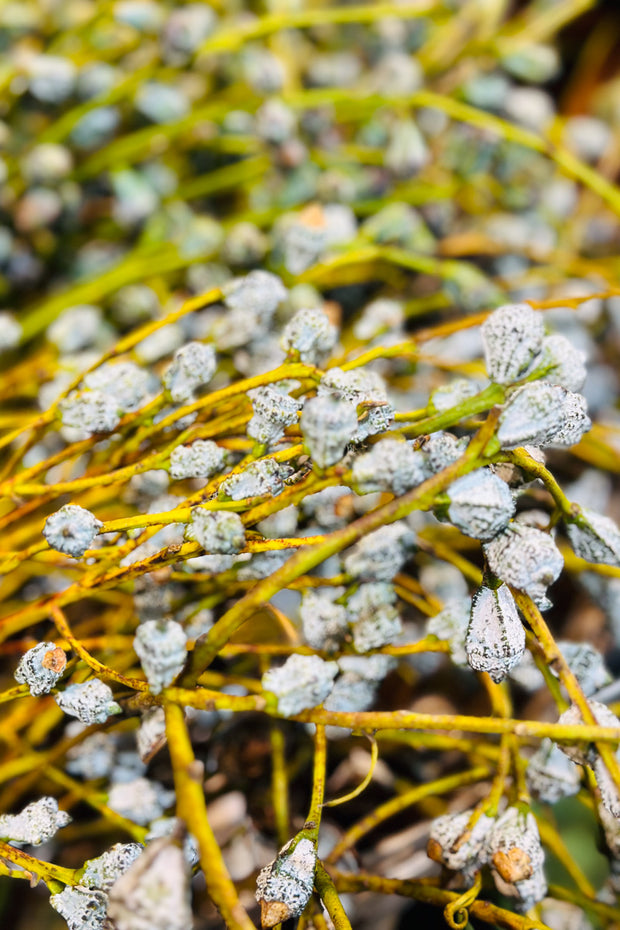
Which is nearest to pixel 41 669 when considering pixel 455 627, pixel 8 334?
pixel 455 627

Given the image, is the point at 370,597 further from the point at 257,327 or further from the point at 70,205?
the point at 70,205

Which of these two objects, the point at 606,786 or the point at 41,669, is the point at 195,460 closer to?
the point at 41,669

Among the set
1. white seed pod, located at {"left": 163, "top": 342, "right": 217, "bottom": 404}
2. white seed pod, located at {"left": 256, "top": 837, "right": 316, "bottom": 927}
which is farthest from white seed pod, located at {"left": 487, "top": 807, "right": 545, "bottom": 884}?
white seed pod, located at {"left": 163, "top": 342, "right": 217, "bottom": 404}

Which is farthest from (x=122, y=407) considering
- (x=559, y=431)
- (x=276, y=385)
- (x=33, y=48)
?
(x=33, y=48)

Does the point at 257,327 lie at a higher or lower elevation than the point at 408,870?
higher

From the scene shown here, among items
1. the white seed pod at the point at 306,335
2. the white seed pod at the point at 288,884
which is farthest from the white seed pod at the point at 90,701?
the white seed pod at the point at 306,335

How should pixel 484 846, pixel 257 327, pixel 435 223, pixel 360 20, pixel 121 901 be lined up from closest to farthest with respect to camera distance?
pixel 121 901 < pixel 484 846 < pixel 257 327 < pixel 360 20 < pixel 435 223

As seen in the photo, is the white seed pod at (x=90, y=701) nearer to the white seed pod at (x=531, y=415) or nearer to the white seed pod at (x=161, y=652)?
the white seed pod at (x=161, y=652)
